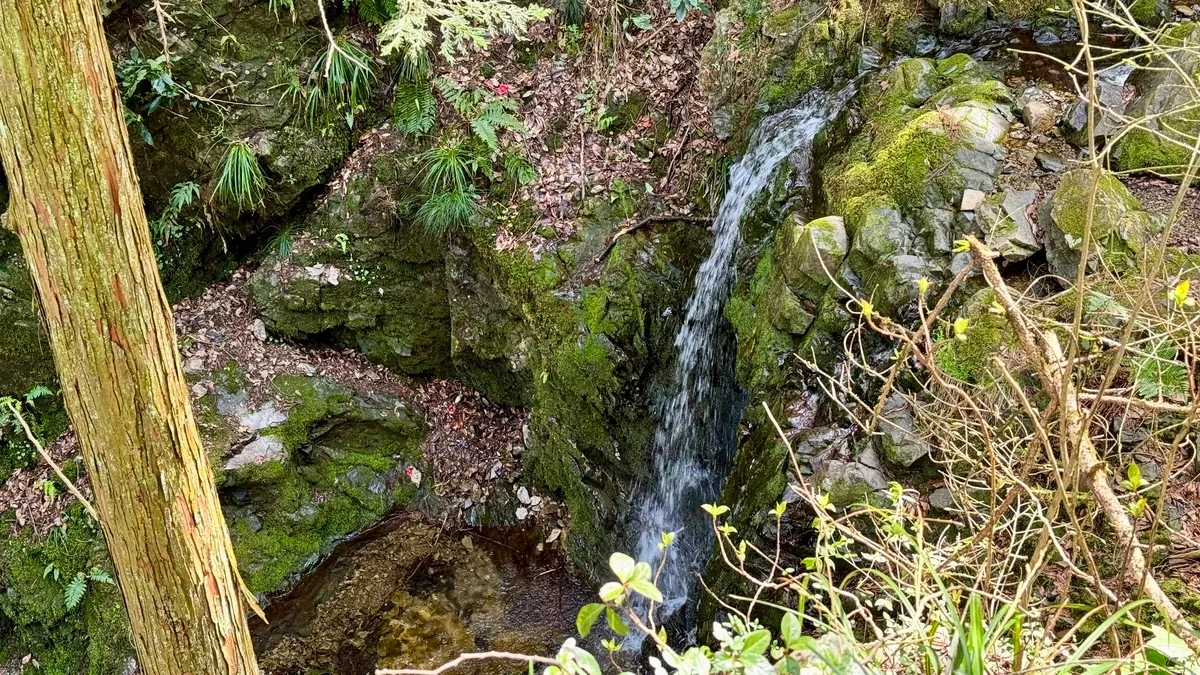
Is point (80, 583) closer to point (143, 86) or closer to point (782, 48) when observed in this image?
point (143, 86)

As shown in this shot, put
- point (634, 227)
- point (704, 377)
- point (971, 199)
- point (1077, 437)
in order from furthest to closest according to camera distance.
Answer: point (634, 227)
point (704, 377)
point (971, 199)
point (1077, 437)

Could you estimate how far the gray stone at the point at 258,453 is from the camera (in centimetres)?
546

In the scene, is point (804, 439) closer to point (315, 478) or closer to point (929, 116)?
point (929, 116)

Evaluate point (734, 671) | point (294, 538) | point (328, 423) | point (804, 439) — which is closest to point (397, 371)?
point (328, 423)

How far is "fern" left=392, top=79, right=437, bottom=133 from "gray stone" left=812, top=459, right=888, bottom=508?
4.57 meters

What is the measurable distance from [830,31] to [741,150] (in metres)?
0.95

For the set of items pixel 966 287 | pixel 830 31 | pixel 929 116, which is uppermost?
pixel 830 31

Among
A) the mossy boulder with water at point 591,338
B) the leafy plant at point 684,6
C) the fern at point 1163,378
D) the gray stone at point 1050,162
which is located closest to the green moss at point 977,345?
the fern at point 1163,378

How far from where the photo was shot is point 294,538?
5.80 metres

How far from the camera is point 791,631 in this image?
121 centimetres

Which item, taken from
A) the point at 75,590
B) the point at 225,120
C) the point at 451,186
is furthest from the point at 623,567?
the point at 225,120

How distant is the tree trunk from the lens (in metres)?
1.88

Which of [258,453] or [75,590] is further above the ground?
[258,453]

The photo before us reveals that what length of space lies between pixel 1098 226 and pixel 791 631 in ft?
8.34
